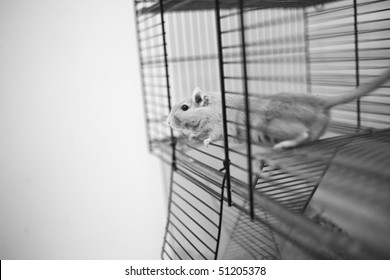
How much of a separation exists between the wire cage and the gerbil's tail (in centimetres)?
13

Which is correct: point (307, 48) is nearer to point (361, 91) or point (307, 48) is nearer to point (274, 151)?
point (361, 91)

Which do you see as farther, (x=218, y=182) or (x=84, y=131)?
(x=84, y=131)

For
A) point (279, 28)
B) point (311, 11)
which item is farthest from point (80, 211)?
point (311, 11)

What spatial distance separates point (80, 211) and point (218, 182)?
2.59ft

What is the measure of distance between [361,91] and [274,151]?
0.29m

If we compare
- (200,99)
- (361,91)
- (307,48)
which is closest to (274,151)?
(361,91)

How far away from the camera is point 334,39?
1897 millimetres

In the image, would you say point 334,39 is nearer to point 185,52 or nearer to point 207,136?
point 185,52

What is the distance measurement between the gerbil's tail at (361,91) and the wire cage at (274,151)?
0.43 ft

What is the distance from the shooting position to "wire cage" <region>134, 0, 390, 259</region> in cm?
93

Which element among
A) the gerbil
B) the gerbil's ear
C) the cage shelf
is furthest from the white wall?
the gerbil

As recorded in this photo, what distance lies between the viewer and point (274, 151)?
1.02 m

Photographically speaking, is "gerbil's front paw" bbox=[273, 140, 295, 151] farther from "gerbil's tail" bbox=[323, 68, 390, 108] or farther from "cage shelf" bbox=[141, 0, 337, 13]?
"cage shelf" bbox=[141, 0, 337, 13]
